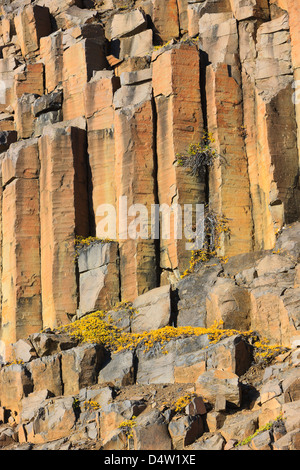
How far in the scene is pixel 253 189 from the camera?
90.2 ft

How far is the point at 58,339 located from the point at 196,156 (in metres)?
6.27

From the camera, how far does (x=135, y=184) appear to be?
1105 inches

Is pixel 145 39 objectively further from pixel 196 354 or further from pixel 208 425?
pixel 208 425

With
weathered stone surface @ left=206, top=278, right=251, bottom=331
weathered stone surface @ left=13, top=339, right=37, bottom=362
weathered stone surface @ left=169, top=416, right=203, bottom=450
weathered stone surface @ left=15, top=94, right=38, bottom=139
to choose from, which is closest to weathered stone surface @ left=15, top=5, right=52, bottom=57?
weathered stone surface @ left=15, top=94, right=38, bottom=139

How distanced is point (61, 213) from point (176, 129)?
4.04 m

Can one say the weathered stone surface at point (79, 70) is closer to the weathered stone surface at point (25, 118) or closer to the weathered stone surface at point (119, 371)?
the weathered stone surface at point (25, 118)

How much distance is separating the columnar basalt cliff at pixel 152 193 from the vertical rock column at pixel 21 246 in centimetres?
4

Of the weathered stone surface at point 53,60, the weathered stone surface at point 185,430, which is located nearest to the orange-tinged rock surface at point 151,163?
the weathered stone surface at point 53,60

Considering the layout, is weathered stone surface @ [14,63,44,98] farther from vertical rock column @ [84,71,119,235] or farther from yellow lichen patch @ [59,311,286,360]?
yellow lichen patch @ [59,311,286,360]

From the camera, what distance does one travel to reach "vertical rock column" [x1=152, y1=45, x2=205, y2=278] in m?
27.4

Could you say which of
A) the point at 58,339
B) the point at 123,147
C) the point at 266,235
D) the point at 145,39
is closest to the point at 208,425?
the point at 58,339

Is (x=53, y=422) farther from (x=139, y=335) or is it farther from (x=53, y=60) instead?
(x=53, y=60)

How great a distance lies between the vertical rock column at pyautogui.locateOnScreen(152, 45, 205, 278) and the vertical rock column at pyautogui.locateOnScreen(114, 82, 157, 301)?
286mm

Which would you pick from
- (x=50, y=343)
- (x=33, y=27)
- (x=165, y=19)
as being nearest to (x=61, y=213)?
(x=50, y=343)
